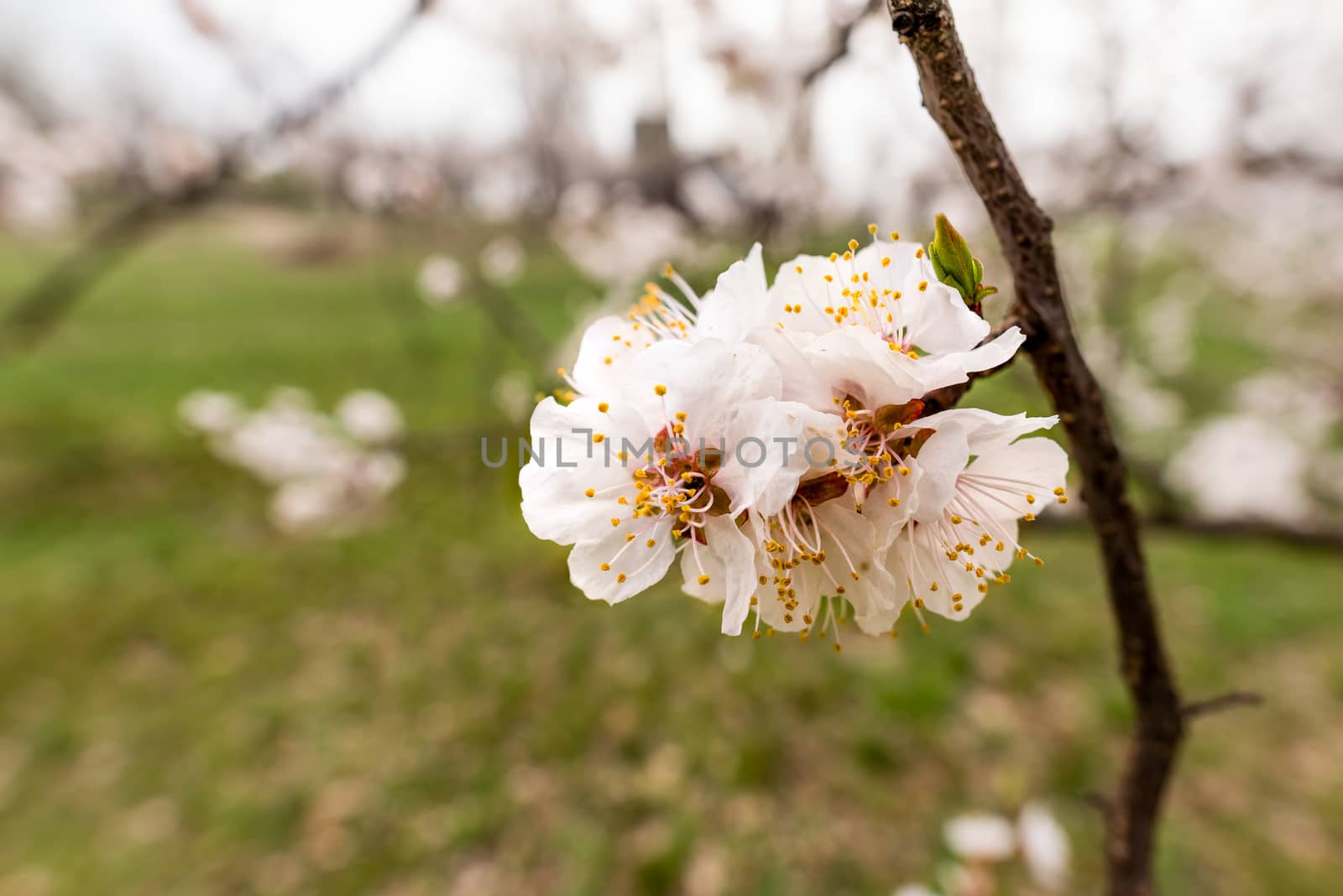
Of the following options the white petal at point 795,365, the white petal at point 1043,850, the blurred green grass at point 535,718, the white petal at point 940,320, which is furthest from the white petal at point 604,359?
the white petal at point 1043,850

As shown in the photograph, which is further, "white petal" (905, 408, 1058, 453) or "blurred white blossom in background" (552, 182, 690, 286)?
"blurred white blossom in background" (552, 182, 690, 286)

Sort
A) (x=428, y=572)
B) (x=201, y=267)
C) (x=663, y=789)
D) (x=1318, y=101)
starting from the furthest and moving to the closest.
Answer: (x=201, y=267) < (x=1318, y=101) < (x=428, y=572) < (x=663, y=789)

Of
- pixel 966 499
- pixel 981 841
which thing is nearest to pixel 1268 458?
pixel 981 841

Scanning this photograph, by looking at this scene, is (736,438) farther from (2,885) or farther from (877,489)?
(2,885)

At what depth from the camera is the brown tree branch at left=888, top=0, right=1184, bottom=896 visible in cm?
58

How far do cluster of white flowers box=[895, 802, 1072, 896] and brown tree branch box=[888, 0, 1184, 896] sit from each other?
0.88m

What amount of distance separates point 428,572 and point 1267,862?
3.82 metres

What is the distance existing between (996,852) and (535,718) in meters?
1.88

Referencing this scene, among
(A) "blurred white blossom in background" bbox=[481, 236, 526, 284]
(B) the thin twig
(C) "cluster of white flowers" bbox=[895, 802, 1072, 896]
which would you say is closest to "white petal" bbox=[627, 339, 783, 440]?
(B) the thin twig

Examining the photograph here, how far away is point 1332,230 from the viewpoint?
5922 mm

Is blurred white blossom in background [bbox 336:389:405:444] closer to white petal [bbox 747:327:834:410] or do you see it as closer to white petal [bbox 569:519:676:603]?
white petal [bbox 569:519:676:603]

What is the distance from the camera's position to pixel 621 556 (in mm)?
637

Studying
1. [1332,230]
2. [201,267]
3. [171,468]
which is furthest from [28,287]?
[1332,230]

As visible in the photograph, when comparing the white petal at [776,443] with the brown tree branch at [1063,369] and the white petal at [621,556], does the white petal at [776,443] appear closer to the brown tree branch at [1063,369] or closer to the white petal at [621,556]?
the white petal at [621,556]
